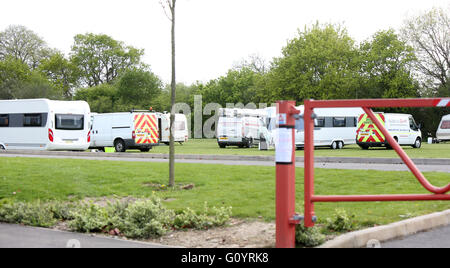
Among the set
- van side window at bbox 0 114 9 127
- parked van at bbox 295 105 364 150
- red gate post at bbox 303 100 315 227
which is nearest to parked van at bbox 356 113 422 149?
parked van at bbox 295 105 364 150

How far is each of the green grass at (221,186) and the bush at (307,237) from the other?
1.34 meters

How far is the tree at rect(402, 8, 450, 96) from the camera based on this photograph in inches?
2072

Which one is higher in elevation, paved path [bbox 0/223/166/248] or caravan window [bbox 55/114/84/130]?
caravan window [bbox 55/114/84/130]

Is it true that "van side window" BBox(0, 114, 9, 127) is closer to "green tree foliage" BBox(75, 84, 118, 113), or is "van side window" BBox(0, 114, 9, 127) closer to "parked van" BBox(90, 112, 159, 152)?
"parked van" BBox(90, 112, 159, 152)

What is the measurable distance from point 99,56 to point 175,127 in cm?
3929

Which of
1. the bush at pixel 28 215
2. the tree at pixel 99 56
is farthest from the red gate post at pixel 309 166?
the tree at pixel 99 56

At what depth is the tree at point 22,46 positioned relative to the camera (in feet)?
211

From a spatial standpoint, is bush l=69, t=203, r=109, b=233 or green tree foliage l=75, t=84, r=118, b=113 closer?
bush l=69, t=203, r=109, b=233

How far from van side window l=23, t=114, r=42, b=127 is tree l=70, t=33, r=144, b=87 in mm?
46277

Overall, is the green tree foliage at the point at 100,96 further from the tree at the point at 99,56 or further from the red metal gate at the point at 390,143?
the red metal gate at the point at 390,143

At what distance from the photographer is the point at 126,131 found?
29734mm

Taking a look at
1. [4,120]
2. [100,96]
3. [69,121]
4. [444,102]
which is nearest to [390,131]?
[69,121]
